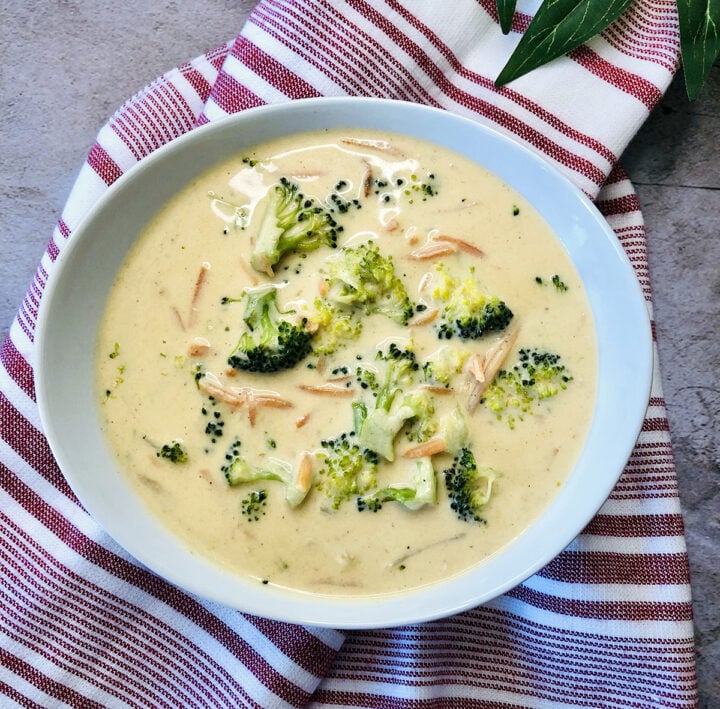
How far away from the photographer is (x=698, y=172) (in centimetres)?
244

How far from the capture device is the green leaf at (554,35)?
7.34 feet

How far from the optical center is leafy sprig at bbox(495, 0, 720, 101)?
2.24 metres

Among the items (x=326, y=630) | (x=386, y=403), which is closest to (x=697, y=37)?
(x=386, y=403)

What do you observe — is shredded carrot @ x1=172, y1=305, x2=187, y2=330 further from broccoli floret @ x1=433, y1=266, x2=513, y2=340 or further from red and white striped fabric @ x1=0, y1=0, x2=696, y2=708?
broccoli floret @ x1=433, y1=266, x2=513, y2=340

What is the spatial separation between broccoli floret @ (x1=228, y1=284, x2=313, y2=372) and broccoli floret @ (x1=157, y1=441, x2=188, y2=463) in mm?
251

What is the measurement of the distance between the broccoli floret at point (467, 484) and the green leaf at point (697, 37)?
122cm

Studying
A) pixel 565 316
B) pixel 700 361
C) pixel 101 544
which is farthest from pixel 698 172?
pixel 101 544

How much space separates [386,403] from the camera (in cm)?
199

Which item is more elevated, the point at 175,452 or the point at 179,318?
the point at 179,318

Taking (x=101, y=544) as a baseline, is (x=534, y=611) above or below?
above

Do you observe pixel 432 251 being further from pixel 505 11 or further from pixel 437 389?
pixel 505 11

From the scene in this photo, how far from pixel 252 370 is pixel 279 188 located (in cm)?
49

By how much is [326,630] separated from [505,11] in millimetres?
1807

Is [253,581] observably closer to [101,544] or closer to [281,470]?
[281,470]
